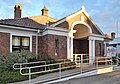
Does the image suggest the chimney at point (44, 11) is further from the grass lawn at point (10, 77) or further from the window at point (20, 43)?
the grass lawn at point (10, 77)

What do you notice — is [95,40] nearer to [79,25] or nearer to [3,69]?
[79,25]

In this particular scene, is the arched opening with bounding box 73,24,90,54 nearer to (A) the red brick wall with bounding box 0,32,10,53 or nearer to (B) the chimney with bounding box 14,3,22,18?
(B) the chimney with bounding box 14,3,22,18

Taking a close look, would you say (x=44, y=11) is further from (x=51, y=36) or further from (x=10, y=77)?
(x=10, y=77)

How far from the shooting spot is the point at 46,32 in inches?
628

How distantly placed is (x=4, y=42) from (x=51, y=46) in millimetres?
4062

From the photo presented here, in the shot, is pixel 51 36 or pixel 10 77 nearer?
pixel 10 77

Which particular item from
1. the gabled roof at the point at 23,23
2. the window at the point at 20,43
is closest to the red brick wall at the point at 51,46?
the window at the point at 20,43

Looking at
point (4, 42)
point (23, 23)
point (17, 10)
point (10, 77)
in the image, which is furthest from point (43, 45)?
point (17, 10)

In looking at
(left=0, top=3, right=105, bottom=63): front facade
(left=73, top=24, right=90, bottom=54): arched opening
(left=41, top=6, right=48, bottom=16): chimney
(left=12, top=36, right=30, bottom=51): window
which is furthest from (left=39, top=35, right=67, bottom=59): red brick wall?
(left=41, top=6, right=48, bottom=16): chimney

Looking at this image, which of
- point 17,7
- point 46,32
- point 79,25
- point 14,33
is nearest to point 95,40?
point 79,25

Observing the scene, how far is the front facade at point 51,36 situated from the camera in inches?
602

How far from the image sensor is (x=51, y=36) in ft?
52.1

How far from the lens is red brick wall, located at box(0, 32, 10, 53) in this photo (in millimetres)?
14805

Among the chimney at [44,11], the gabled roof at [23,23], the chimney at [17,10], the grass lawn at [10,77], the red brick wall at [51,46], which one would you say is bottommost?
the grass lawn at [10,77]
